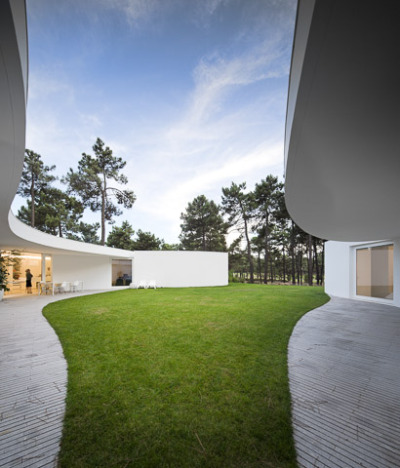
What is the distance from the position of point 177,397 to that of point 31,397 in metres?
1.82

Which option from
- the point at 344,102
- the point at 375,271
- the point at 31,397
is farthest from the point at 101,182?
the point at 344,102

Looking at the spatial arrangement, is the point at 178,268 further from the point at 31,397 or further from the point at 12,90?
the point at 12,90

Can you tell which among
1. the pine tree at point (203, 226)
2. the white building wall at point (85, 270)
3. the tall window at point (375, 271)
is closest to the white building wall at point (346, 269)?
the tall window at point (375, 271)

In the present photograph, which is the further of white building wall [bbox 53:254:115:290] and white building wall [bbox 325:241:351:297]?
white building wall [bbox 53:254:115:290]

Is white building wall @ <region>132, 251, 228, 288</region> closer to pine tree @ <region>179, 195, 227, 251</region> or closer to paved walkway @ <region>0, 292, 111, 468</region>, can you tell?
pine tree @ <region>179, 195, 227, 251</region>

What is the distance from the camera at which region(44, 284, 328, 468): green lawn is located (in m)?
1.97

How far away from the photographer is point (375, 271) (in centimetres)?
1005

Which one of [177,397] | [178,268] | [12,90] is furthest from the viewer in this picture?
[178,268]

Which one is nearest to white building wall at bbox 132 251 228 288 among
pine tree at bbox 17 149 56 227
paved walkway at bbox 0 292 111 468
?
paved walkway at bbox 0 292 111 468

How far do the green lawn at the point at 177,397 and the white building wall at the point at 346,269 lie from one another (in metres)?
6.10

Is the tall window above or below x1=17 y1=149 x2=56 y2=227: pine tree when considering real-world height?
below

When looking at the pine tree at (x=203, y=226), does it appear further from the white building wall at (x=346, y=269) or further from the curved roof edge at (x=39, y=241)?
the white building wall at (x=346, y=269)

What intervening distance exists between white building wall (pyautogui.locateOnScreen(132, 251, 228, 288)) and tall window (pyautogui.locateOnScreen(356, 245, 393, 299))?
10.5 meters

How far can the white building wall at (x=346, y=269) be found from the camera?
28.6ft
